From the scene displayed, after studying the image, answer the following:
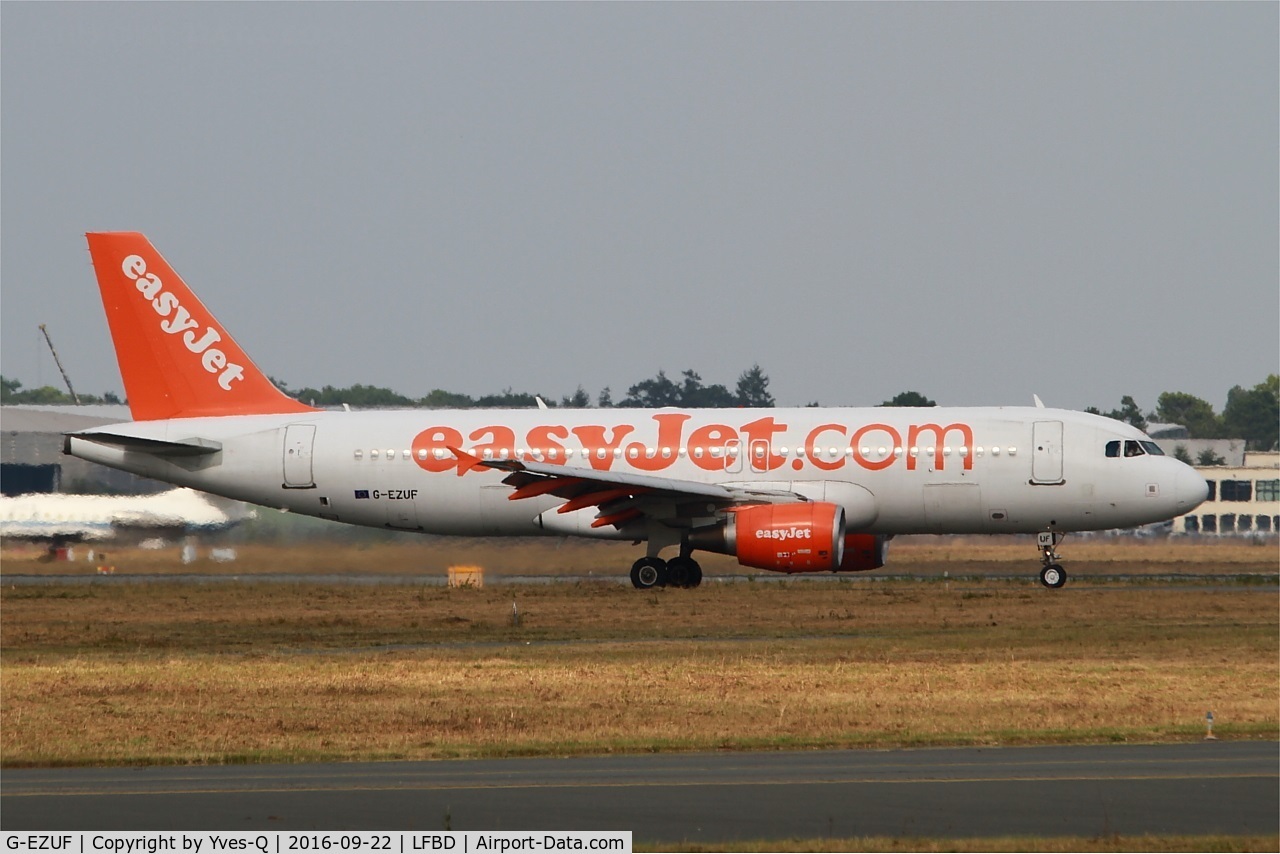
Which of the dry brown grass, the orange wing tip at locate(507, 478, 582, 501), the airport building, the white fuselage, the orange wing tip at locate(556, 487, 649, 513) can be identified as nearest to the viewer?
the dry brown grass

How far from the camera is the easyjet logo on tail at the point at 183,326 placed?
36406 millimetres

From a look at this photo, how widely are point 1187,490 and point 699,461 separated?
9875 mm

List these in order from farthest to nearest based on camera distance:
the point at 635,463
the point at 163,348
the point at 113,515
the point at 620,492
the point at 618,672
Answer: the point at 113,515 → the point at 163,348 → the point at 635,463 → the point at 620,492 → the point at 618,672

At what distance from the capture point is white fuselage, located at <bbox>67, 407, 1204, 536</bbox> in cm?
Answer: 3284

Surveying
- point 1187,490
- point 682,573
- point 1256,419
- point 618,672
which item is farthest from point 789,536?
point 1256,419

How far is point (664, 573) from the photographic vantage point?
33.8 metres

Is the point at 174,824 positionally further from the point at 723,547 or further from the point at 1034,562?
the point at 1034,562

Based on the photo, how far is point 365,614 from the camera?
30.4 m

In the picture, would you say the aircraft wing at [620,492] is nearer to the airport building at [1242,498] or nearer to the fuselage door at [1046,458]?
the fuselage door at [1046,458]

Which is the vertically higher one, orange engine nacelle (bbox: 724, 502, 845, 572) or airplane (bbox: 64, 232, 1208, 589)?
airplane (bbox: 64, 232, 1208, 589)

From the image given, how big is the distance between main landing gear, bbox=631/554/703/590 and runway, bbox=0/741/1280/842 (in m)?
19.1

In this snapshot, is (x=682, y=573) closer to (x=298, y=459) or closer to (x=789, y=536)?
(x=789, y=536)

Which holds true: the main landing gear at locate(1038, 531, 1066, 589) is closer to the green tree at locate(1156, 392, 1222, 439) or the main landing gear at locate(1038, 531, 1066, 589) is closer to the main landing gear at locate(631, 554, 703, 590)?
the main landing gear at locate(631, 554, 703, 590)

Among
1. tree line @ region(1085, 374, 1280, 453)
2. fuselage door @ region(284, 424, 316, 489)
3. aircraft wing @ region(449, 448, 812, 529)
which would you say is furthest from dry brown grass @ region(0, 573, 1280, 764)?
tree line @ region(1085, 374, 1280, 453)
